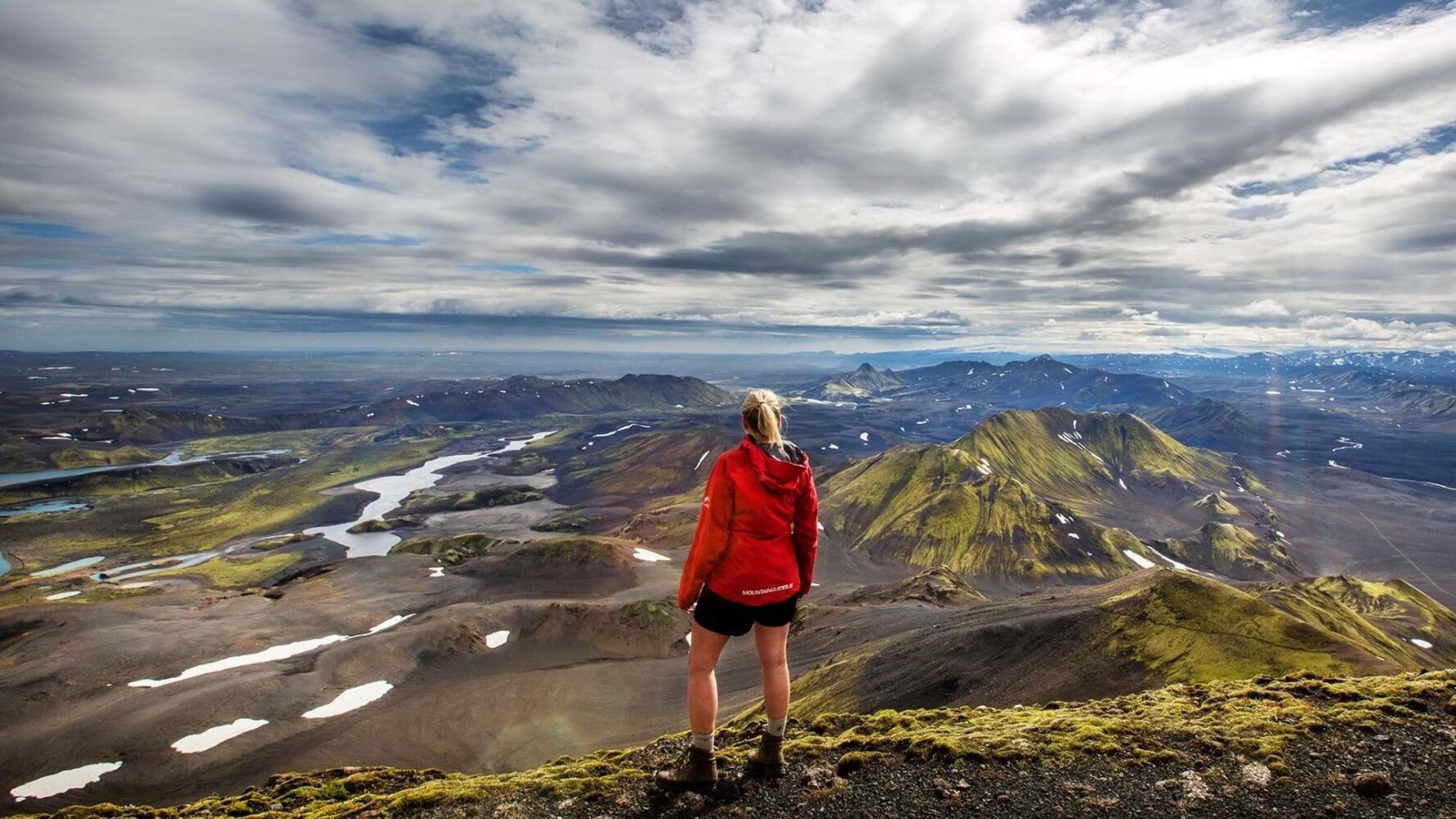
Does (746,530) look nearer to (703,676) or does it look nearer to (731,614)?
(731,614)

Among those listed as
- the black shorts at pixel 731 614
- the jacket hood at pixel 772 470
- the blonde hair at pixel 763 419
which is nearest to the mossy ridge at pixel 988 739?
the black shorts at pixel 731 614

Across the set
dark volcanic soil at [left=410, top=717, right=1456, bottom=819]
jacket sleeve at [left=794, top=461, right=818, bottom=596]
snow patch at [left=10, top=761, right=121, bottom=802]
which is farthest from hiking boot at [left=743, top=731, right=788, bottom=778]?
snow patch at [left=10, top=761, right=121, bottom=802]

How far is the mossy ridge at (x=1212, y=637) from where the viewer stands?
44719 mm

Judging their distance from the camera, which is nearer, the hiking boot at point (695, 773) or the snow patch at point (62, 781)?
the hiking boot at point (695, 773)

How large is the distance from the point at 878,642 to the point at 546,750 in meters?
37.2

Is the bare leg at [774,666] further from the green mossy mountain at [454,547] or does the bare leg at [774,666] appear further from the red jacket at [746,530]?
the green mossy mountain at [454,547]

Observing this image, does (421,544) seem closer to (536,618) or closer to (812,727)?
(536,618)

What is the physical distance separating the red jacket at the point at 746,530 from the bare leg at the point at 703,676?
62cm

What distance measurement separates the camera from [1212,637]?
50625 millimetres

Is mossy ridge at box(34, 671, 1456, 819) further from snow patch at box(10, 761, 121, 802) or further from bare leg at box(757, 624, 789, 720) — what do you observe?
snow patch at box(10, 761, 121, 802)

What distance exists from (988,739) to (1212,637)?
5241cm

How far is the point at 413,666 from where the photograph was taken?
8712 cm

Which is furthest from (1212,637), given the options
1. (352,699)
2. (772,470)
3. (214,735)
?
(214,735)

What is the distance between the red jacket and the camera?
867cm
